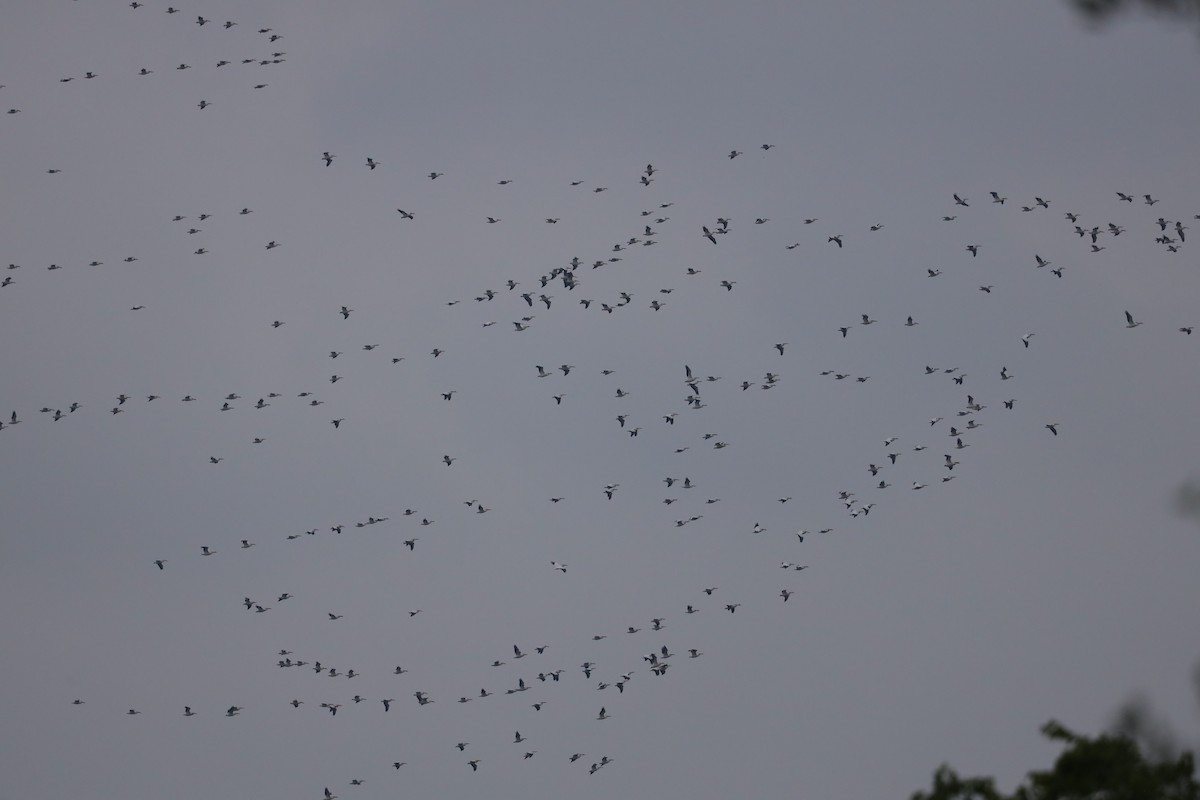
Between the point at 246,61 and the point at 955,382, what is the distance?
27.9 meters

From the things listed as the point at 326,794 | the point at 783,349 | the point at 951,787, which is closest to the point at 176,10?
the point at 783,349

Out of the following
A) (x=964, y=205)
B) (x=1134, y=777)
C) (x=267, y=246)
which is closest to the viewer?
(x=1134, y=777)

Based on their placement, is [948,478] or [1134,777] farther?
[948,478]

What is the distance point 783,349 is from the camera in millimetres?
77562

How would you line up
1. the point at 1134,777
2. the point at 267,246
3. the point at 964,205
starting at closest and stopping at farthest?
the point at 1134,777 → the point at 964,205 → the point at 267,246

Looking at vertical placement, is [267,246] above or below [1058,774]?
above

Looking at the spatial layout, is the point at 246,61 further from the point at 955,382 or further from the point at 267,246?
the point at 955,382

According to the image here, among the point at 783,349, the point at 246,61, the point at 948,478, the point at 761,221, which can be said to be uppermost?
the point at 246,61

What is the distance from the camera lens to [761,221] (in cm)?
7525

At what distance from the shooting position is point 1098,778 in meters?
37.5

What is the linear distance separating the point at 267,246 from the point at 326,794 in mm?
21392

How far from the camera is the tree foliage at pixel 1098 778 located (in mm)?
36938

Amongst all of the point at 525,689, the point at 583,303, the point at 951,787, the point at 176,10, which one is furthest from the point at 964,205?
the point at 951,787

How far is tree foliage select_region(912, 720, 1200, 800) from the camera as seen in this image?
121 feet
